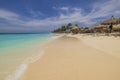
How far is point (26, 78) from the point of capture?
2.80 metres

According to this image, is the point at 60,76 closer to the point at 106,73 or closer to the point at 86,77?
the point at 86,77

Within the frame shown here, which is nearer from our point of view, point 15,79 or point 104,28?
point 15,79

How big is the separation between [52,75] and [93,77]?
3.56 ft

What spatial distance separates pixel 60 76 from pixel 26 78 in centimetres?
90

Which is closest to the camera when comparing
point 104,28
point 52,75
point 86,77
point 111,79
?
point 111,79

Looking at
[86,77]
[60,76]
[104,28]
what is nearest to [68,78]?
[60,76]

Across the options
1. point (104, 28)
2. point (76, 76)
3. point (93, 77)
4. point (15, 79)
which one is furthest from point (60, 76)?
point (104, 28)

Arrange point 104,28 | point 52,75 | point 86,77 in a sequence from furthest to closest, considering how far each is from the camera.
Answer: point 104,28, point 52,75, point 86,77

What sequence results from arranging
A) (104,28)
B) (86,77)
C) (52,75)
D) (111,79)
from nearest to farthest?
(111,79) → (86,77) → (52,75) → (104,28)

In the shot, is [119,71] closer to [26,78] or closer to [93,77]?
[93,77]

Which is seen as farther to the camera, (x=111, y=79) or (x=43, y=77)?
(x=43, y=77)

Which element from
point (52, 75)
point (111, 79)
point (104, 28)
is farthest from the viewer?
point (104, 28)

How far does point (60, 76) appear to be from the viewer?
284 cm

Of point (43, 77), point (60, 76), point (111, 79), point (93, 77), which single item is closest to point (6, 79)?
point (43, 77)
